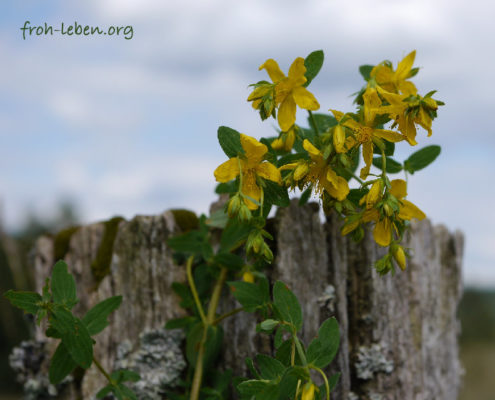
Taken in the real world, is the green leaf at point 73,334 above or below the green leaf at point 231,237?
below

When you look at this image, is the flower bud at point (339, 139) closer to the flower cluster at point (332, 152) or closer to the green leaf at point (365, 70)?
the flower cluster at point (332, 152)

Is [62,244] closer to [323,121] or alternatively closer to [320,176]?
[323,121]

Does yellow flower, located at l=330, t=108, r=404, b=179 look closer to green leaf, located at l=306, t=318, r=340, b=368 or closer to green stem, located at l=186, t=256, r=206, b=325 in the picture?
green leaf, located at l=306, t=318, r=340, b=368

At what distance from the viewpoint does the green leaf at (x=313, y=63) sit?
171 cm

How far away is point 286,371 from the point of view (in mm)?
1462

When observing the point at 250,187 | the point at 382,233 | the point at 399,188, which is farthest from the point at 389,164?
the point at 250,187

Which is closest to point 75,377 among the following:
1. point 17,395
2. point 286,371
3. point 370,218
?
point 286,371

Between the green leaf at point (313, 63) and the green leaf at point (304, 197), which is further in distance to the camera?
the green leaf at point (304, 197)

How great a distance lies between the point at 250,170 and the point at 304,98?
286 millimetres

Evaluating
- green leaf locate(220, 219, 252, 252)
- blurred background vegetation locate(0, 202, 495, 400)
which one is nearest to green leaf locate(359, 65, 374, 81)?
green leaf locate(220, 219, 252, 252)

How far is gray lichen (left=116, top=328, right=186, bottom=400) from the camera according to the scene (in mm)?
2359

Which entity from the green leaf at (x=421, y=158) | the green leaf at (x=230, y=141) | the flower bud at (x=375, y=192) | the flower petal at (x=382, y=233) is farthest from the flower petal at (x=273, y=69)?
the green leaf at (x=421, y=158)

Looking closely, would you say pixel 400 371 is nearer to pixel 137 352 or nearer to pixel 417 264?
pixel 417 264

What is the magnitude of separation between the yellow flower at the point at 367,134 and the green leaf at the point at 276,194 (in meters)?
0.25
